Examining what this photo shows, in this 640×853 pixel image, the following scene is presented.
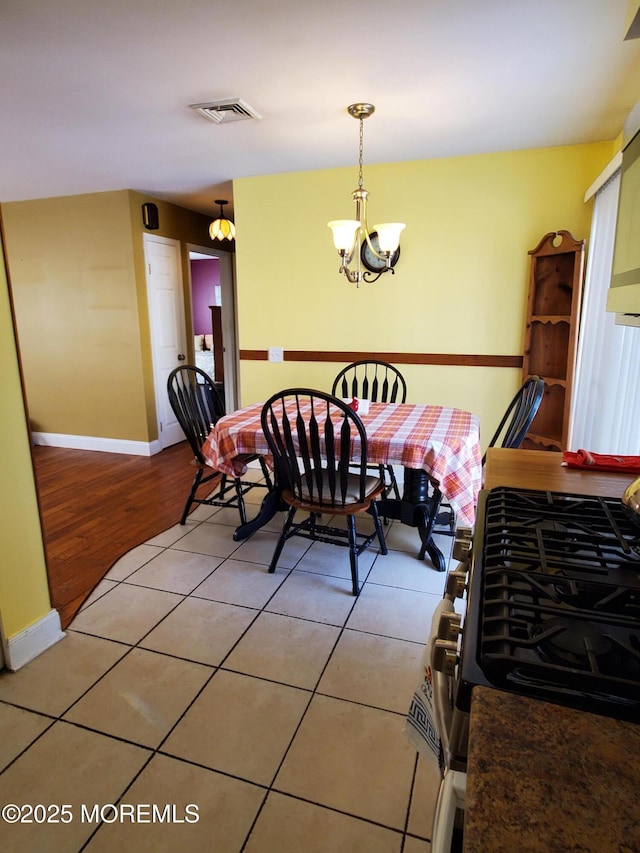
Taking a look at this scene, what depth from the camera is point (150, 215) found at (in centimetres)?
432

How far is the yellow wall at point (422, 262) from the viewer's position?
10.5ft

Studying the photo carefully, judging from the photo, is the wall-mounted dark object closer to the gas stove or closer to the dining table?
the dining table

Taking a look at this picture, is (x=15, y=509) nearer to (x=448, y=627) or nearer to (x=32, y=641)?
(x=32, y=641)

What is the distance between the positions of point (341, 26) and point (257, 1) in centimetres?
32

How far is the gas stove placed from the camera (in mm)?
585

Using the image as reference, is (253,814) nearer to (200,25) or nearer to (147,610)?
(147,610)

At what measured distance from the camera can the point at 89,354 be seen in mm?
4633

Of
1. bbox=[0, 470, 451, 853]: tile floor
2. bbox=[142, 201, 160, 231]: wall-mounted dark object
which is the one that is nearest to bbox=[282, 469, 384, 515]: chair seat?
bbox=[0, 470, 451, 853]: tile floor

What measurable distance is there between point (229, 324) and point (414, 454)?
3748mm

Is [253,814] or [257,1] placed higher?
[257,1]

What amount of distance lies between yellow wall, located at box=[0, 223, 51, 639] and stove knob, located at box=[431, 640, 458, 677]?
1.64m

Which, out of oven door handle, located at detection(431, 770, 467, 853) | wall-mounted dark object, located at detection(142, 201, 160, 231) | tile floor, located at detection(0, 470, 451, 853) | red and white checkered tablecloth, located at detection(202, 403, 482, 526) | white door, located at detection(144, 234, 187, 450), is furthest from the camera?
white door, located at detection(144, 234, 187, 450)

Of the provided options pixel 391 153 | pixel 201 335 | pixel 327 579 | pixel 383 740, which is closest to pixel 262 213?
pixel 391 153

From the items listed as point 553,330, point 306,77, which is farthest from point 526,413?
point 306,77
